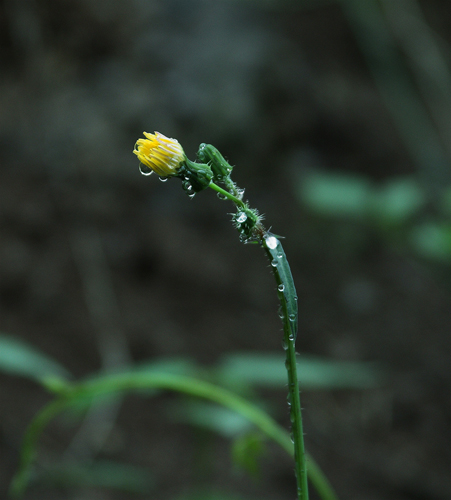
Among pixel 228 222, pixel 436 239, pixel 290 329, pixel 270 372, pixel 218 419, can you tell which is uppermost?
pixel 228 222

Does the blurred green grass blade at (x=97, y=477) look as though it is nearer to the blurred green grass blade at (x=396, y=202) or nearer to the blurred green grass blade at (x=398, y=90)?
the blurred green grass blade at (x=396, y=202)

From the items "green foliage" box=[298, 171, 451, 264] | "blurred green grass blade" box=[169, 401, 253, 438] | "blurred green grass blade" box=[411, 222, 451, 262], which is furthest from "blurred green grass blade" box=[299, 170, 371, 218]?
"blurred green grass blade" box=[169, 401, 253, 438]

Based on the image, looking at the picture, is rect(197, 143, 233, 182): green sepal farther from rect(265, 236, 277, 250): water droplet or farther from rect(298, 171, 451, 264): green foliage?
rect(298, 171, 451, 264): green foliage

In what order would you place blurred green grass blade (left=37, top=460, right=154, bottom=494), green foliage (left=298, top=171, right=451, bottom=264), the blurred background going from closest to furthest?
1. blurred green grass blade (left=37, top=460, right=154, bottom=494)
2. the blurred background
3. green foliage (left=298, top=171, right=451, bottom=264)

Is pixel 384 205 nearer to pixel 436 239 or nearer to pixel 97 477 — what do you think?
pixel 436 239

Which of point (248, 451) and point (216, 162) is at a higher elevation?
point (216, 162)

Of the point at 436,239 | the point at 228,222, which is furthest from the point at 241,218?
the point at 228,222

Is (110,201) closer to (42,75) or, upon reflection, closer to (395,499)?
(42,75)

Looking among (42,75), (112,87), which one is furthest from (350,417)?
(42,75)
